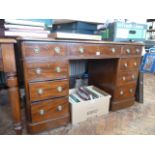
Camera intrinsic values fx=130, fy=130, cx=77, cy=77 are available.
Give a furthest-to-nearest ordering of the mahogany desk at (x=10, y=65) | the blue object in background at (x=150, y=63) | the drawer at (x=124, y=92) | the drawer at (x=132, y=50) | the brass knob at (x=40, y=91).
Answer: the blue object in background at (x=150, y=63) → the drawer at (x=124, y=92) → the drawer at (x=132, y=50) → the brass knob at (x=40, y=91) → the mahogany desk at (x=10, y=65)

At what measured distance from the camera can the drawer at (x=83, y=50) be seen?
3.38 feet

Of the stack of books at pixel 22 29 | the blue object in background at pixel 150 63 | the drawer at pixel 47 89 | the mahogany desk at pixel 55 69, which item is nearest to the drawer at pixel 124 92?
the mahogany desk at pixel 55 69

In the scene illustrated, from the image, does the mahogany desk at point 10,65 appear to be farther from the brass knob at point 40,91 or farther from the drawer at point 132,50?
the drawer at point 132,50

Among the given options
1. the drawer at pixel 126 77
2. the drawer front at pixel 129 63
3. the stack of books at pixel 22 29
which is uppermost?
the stack of books at pixel 22 29

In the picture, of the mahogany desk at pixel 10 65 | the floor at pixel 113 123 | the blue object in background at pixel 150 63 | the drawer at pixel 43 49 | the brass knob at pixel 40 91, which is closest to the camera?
the mahogany desk at pixel 10 65

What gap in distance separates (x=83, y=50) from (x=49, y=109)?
57 centimetres

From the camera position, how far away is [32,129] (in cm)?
105

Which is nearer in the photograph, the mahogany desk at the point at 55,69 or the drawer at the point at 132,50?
the mahogany desk at the point at 55,69

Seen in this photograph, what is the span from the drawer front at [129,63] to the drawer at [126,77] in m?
0.06

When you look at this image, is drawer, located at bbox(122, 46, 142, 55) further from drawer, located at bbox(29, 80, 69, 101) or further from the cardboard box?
drawer, located at bbox(29, 80, 69, 101)

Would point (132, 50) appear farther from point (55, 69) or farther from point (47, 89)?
point (47, 89)

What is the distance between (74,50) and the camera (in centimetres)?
104

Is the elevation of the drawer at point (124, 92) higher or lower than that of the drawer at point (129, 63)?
lower
